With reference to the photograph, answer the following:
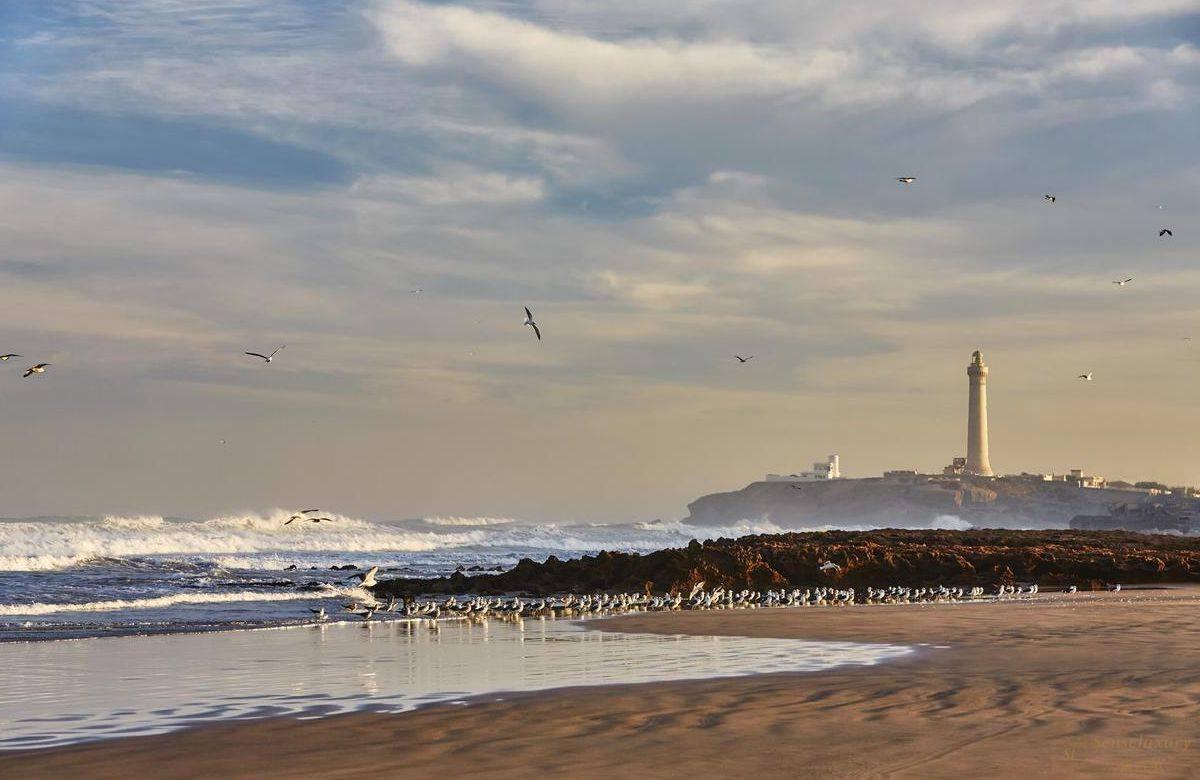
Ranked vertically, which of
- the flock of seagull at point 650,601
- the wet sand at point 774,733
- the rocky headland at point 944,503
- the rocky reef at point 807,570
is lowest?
the wet sand at point 774,733

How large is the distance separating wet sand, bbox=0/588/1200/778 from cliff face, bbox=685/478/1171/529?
387 feet

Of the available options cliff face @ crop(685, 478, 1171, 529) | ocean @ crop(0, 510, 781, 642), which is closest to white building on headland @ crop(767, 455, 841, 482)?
cliff face @ crop(685, 478, 1171, 529)

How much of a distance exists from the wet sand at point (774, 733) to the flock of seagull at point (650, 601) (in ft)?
31.6

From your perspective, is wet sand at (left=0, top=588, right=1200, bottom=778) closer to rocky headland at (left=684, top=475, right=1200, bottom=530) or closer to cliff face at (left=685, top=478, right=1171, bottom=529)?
rocky headland at (left=684, top=475, right=1200, bottom=530)

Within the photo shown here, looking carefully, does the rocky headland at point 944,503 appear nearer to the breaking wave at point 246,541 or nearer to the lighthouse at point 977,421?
the lighthouse at point 977,421

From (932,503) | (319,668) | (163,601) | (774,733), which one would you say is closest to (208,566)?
(163,601)

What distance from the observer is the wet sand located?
8156 millimetres

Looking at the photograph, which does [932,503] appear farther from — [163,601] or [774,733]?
[774,733]

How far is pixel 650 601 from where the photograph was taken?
25078 mm

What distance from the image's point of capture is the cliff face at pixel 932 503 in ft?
430

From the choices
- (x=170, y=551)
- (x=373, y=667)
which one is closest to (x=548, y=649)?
(x=373, y=667)

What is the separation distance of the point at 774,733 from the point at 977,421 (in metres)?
133

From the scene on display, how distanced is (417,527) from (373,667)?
257ft

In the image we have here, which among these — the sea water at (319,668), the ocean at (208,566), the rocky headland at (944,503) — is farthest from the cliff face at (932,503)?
the sea water at (319,668)
